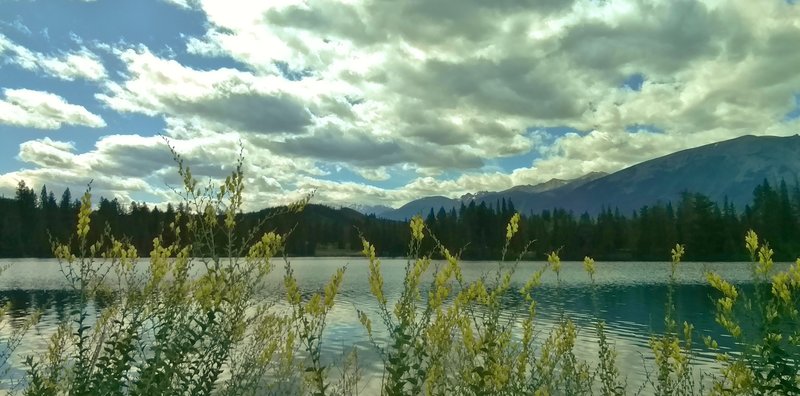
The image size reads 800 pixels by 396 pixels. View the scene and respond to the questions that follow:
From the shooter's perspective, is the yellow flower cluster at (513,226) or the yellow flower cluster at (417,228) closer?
the yellow flower cluster at (417,228)

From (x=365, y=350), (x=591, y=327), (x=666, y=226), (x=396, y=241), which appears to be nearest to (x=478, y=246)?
(x=396, y=241)

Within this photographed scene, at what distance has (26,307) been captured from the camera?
3203 centimetres

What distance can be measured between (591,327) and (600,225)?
9868 centimetres

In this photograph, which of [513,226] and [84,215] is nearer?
[84,215]

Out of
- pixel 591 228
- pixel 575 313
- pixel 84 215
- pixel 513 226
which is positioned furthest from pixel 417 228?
pixel 591 228

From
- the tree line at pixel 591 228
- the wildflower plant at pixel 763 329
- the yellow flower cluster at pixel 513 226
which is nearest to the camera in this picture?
the wildflower plant at pixel 763 329

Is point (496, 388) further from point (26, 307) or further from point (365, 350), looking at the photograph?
point (26, 307)

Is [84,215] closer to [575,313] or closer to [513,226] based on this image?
[513,226]

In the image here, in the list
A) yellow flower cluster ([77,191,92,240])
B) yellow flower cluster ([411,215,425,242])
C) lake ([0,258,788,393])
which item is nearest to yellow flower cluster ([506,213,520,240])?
yellow flower cluster ([411,215,425,242])

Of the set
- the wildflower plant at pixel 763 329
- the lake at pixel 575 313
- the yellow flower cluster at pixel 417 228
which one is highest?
the yellow flower cluster at pixel 417 228

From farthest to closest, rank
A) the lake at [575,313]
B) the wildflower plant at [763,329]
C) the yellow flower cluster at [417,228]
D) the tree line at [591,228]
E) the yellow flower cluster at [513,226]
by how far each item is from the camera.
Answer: the tree line at [591,228] < the lake at [575,313] < the yellow flower cluster at [513,226] < the yellow flower cluster at [417,228] < the wildflower plant at [763,329]

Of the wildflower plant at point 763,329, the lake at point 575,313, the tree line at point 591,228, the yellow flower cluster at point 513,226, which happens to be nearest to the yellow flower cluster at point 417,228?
the yellow flower cluster at point 513,226

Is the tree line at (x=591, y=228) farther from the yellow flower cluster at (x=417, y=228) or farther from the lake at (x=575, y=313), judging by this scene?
the yellow flower cluster at (x=417, y=228)

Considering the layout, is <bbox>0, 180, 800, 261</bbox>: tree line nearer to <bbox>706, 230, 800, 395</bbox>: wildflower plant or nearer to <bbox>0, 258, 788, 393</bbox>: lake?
<bbox>0, 258, 788, 393</bbox>: lake
